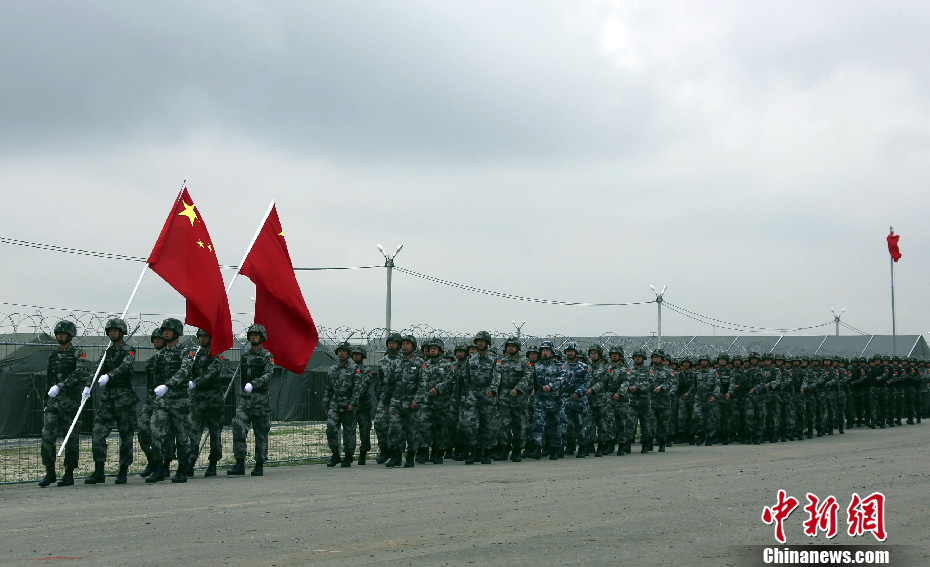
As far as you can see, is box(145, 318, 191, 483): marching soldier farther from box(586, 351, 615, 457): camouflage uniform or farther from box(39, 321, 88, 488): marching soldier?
box(586, 351, 615, 457): camouflage uniform

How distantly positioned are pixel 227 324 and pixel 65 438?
247 centimetres

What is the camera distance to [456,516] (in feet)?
31.1

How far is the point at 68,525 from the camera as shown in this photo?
911 cm

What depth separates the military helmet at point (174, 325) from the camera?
1350 centimetres

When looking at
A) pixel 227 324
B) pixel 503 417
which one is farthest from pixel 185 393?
pixel 503 417

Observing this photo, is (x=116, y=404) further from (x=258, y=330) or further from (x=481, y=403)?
(x=481, y=403)

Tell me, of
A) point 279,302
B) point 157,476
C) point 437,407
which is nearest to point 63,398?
point 157,476

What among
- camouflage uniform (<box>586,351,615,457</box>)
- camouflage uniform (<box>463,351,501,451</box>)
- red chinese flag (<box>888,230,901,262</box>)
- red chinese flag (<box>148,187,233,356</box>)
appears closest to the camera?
red chinese flag (<box>148,187,233,356</box>)

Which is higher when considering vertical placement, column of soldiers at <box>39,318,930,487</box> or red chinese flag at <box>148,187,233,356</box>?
red chinese flag at <box>148,187,233,356</box>

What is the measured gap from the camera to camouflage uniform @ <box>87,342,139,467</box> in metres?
12.9

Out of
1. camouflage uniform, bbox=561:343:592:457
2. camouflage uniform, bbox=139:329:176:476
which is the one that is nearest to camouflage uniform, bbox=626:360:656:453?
camouflage uniform, bbox=561:343:592:457

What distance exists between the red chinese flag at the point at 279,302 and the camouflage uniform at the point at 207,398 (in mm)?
1083

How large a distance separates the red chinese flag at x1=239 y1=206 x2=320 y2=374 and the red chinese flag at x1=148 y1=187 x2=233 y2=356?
925 millimetres

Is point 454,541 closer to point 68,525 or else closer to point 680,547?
point 680,547
